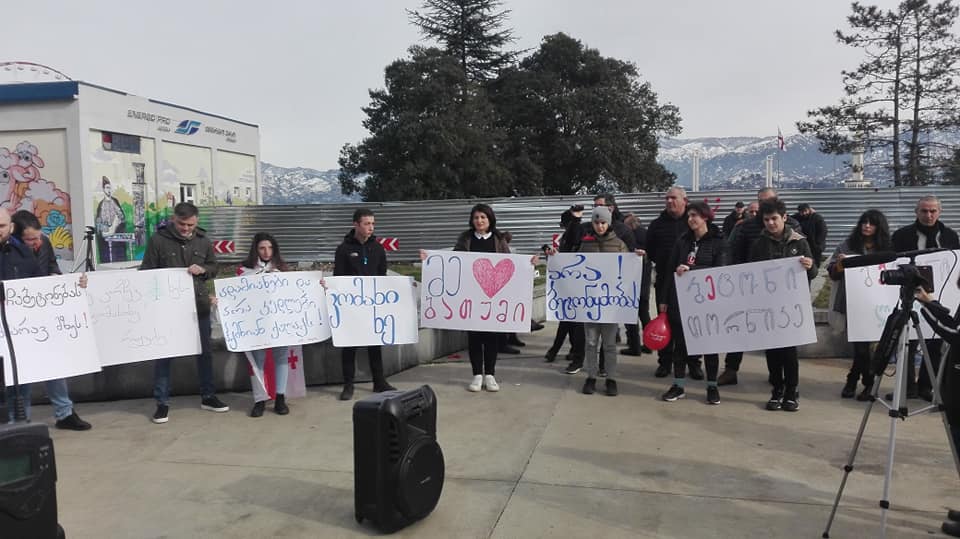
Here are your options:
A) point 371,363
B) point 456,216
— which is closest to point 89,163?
point 456,216

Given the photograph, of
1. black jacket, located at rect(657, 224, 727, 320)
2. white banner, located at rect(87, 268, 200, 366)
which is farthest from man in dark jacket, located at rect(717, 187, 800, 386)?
white banner, located at rect(87, 268, 200, 366)

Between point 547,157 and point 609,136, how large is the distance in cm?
374

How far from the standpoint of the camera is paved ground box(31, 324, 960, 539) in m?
4.20

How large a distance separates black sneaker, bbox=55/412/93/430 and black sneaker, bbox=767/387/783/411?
604cm

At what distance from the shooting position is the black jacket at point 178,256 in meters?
6.70

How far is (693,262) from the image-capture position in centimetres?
678

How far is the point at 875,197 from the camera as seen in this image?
20.2 meters

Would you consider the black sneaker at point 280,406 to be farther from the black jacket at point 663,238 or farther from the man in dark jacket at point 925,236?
the man in dark jacket at point 925,236

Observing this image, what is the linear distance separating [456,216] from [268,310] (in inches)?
616

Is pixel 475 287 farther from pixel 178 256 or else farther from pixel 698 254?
pixel 178 256

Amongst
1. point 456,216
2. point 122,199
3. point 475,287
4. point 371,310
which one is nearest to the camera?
point 371,310

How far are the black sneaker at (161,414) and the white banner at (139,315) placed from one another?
1.51 ft

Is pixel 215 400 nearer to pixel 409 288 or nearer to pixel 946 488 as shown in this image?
pixel 409 288

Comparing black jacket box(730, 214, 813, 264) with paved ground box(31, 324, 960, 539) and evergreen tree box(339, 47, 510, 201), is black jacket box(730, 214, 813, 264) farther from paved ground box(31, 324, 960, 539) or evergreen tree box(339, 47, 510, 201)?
evergreen tree box(339, 47, 510, 201)
